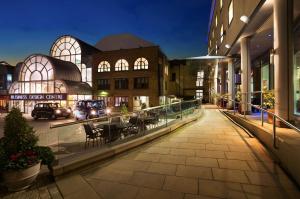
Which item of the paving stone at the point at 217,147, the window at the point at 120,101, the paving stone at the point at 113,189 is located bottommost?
the paving stone at the point at 113,189

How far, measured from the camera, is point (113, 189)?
11.8ft

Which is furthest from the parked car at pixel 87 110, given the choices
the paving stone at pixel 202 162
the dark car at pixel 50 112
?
the paving stone at pixel 202 162

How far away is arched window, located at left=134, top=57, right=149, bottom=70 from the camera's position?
2887cm

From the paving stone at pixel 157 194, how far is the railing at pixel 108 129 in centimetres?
232

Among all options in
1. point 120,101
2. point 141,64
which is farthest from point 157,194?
point 120,101

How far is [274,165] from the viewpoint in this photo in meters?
4.47

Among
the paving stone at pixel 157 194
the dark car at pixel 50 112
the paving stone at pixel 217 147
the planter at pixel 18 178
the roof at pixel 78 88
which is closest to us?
the paving stone at pixel 157 194

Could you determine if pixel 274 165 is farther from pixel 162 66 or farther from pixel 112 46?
pixel 112 46

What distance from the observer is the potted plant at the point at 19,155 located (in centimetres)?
363

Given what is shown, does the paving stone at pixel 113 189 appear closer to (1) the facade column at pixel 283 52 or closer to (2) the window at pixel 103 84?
(1) the facade column at pixel 283 52

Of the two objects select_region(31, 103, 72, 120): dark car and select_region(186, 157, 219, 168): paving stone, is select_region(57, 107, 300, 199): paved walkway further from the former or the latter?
select_region(31, 103, 72, 120): dark car

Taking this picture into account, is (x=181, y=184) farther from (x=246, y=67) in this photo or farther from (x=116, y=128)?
(x=246, y=67)

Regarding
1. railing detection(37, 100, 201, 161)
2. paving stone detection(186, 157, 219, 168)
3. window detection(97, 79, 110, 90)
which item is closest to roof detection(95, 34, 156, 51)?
window detection(97, 79, 110, 90)

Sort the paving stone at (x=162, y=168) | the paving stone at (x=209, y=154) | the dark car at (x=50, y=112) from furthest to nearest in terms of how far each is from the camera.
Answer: the dark car at (x=50, y=112), the paving stone at (x=209, y=154), the paving stone at (x=162, y=168)
